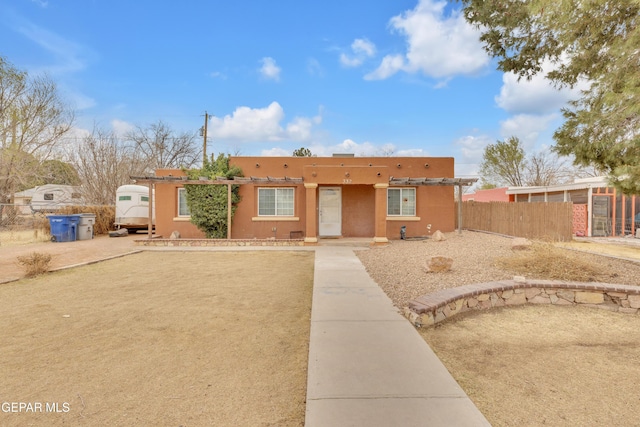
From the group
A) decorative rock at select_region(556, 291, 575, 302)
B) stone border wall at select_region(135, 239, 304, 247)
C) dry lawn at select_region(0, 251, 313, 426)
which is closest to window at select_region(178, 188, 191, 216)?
stone border wall at select_region(135, 239, 304, 247)

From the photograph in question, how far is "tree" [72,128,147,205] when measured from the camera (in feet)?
84.7

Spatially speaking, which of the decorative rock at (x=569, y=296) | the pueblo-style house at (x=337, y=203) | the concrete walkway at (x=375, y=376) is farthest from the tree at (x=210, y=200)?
the decorative rock at (x=569, y=296)

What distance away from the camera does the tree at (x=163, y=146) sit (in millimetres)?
30219

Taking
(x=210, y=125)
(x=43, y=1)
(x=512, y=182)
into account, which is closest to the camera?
(x=43, y=1)

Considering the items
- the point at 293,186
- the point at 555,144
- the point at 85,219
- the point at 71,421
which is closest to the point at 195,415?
the point at 71,421

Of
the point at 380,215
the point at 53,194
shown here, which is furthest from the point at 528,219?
the point at 53,194

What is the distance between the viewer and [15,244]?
13.6 m

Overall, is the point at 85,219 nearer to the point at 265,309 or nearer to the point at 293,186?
the point at 293,186

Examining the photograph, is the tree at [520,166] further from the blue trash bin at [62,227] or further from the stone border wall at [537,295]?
the blue trash bin at [62,227]

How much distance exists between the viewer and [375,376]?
289 cm

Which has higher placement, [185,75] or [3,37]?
[3,37]

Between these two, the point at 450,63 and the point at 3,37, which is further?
the point at 3,37

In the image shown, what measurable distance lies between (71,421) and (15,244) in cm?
1578

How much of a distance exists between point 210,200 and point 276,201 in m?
2.96
